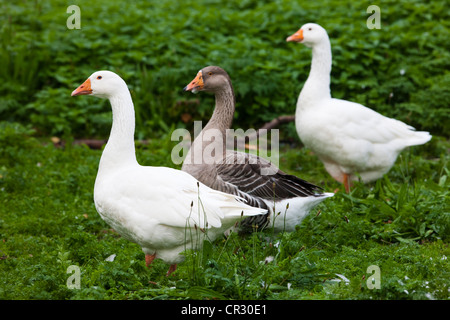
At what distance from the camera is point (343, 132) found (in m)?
6.87

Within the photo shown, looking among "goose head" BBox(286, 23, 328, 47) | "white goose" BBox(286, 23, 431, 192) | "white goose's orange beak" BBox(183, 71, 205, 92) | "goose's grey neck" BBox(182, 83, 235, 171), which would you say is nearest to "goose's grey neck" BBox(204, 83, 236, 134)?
"goose's grey neck" BBox(182, 83, 235, 171)

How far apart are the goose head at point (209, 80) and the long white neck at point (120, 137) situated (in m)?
1.27

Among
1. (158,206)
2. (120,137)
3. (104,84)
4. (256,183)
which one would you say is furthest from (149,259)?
(104,84)

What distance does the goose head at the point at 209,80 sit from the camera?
20.2 feet

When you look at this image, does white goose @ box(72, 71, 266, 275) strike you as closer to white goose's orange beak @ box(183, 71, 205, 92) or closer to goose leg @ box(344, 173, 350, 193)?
white goose's orange beak @ box(183, 71, 205, 92)

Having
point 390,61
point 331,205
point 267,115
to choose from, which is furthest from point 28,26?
point 331,205

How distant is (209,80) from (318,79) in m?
1.69

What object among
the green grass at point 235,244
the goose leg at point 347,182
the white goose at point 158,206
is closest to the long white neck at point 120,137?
the white goose at point 158,206

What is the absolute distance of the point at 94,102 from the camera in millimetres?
9570

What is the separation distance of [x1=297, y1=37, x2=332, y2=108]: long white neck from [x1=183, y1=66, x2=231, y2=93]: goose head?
1358mm

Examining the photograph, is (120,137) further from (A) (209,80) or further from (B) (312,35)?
(B) (312,35)

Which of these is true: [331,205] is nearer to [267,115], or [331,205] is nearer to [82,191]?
[82,191]

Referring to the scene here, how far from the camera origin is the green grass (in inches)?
161

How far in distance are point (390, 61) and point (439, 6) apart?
85.7 inches
